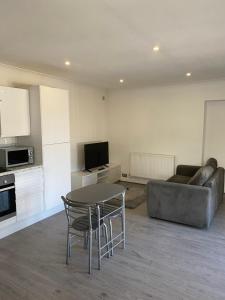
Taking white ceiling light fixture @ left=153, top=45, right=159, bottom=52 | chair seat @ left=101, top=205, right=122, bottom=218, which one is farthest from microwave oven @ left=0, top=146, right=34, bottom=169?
white ceiling light fixture @ left=153, top=45, right=159, bottom=52

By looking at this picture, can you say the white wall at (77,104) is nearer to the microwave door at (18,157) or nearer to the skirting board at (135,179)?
the microwave door at (18,157)

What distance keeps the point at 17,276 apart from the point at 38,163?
1.84 metres

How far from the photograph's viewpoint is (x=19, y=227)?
3740mm

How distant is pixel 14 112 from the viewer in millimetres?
3715

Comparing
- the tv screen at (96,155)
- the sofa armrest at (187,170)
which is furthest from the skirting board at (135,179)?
the sofa armrest at (187,170)

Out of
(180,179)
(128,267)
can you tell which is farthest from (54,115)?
(180,179)

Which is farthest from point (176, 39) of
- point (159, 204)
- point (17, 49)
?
point (159, 204)

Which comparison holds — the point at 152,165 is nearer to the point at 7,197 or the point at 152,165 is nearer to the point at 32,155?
the point at 32,155

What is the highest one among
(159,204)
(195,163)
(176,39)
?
(176,39)

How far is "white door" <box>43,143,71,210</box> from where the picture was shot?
406cm

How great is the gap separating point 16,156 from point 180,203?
2.74 m

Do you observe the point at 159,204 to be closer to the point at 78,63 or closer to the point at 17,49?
the point at 78,63

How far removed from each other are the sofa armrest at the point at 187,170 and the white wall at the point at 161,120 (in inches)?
11.3

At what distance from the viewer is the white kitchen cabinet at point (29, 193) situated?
3.60 m
